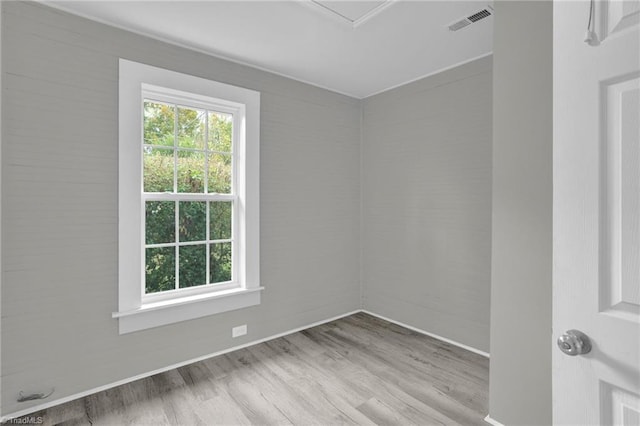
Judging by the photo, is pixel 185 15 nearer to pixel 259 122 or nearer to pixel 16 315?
pixel 259 122

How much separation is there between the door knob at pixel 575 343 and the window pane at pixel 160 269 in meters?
2.65

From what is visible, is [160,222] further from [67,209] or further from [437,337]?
[437,337]

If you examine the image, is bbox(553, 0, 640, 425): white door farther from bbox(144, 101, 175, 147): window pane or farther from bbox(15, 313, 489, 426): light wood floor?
bbox(144, 101, 175, 147): window pane

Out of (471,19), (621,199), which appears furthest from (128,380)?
(471,19)

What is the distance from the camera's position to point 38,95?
2121 mm

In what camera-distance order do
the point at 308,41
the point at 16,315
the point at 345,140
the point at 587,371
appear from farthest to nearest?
the point at 345,140 < the point at 308,41 < the point at 16,315 < the point at 587,371

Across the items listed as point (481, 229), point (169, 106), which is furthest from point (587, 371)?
point (169, 106)

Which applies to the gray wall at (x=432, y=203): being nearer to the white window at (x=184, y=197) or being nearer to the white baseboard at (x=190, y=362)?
the white baseboard at (x=190, y=362)

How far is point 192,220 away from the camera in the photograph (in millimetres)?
2850

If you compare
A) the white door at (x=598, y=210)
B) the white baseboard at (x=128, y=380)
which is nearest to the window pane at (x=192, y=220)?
the white baseboard at (x=128, y=380)

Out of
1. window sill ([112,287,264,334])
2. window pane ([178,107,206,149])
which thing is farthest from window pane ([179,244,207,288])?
window pane ([178,107,206,149])

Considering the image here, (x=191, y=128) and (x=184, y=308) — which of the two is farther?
(x=191, y=128)

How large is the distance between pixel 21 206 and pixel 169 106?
4.11 feet

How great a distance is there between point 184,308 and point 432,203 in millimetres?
2534
